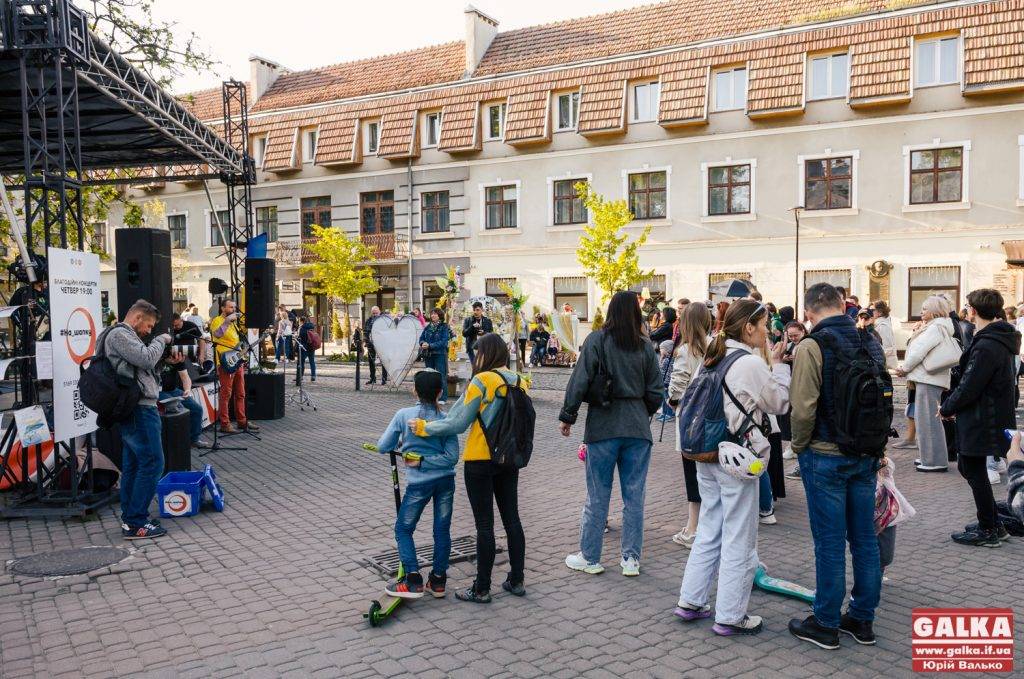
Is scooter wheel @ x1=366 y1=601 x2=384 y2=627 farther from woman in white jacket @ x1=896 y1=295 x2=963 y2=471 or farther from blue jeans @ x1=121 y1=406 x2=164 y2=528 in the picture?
woman in white jacket @ x1=896 y1=295 x2=963 y2=471

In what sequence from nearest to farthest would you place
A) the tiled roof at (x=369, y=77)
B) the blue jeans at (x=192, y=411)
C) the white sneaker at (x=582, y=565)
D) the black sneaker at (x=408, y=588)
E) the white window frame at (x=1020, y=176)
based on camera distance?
1. the black sneaker at (x=408, y=588)
2. the white sneaker at (x=582, y=565)
3. the blue jeans at (x=192, y=411)
4. the white window frame at (x=1020, y=176)
5. the tiled roof at (x=369, y=77)

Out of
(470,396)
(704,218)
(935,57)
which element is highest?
(935,57)

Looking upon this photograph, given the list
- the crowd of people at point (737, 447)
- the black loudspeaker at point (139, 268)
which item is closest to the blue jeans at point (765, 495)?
the crowd of people at point (737, 447)

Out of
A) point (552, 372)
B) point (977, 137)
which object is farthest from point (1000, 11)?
point (552, 372)

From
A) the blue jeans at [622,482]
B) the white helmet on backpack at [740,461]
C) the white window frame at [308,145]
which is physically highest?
the white window frame at [308,145]

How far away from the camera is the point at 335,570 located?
603 centimetres

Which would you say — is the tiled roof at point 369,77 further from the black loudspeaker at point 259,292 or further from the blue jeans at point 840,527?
the blue jeans at point 840,527

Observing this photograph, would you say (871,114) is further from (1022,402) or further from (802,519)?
(802,519)

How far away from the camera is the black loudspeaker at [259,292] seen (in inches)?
551

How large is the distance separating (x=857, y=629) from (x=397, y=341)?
14.2 metres

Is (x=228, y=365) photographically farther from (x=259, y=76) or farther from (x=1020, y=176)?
(x=259, y=76)

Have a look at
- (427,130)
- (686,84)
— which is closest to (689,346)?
(686,84)

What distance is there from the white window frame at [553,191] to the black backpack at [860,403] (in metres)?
24.2

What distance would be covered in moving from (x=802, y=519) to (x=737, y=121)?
20.7 metres
